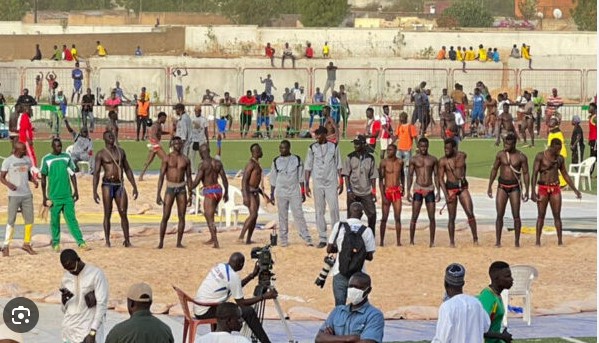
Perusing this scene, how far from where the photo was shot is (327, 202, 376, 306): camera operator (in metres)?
16.4

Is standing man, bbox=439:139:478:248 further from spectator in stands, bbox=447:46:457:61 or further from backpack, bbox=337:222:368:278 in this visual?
spectator in stands, bbox=447:46:457:61

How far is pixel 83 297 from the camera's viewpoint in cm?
1379

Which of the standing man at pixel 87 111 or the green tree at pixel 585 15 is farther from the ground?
the green tree at pixel 585 15

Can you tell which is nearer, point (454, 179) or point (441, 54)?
point (454, 179)

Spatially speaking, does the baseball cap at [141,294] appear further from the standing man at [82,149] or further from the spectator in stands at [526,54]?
the spectator in stands at [526,54]

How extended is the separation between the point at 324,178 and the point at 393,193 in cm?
108

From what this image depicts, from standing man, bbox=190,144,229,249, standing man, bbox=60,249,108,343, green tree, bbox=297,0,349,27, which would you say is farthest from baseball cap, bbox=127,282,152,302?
green tree, bbox=297,0,349,27

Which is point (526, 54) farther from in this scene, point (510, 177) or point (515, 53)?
point (510, 177)

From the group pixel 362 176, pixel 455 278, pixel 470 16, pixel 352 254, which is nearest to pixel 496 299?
pixel 455 278

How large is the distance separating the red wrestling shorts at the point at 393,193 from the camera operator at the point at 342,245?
22.8 feet

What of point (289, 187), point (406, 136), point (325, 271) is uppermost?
point (406, 136)

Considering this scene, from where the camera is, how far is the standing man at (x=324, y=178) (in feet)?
77.3

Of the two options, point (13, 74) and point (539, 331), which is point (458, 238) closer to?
point (539, 331)

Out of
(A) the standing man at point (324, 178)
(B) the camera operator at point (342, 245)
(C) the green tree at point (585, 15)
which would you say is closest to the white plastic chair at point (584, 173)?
(A) the standing man at point (324, 178)
